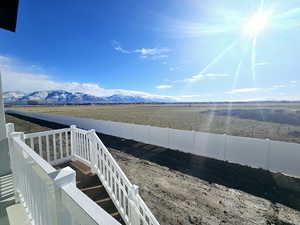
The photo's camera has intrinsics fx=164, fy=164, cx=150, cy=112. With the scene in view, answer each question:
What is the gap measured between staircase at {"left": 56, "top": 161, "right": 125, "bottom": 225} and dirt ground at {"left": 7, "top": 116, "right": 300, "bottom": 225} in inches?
32.6

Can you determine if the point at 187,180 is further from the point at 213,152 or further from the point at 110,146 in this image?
the point at 110,146

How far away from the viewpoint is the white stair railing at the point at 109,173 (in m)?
2.73

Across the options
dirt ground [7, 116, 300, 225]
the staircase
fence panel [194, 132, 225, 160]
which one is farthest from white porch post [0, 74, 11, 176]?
fence panel [194, 132, 225, 160]

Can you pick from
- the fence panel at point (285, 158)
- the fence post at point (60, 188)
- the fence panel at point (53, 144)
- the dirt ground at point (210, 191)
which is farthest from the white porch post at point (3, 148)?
the fence panel at point (285, 158)

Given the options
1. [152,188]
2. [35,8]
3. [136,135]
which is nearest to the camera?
[152,188]

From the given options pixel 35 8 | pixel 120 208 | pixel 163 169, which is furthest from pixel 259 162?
pixel 35 8

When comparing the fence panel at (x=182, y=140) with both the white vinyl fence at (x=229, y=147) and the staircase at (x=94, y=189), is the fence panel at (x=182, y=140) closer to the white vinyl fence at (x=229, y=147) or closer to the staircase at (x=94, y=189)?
the white vinyl fence at (x=229, y=147)

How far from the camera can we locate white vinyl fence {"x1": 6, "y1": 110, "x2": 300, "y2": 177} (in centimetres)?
529

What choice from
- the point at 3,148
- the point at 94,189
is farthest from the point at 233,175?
the point at 3,148

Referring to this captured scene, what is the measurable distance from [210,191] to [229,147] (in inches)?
101

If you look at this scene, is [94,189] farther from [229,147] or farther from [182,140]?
[229,147]

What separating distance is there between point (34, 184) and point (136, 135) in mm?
7780

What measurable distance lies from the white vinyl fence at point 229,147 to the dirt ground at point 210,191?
35 centimetres

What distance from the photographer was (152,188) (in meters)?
4.34
